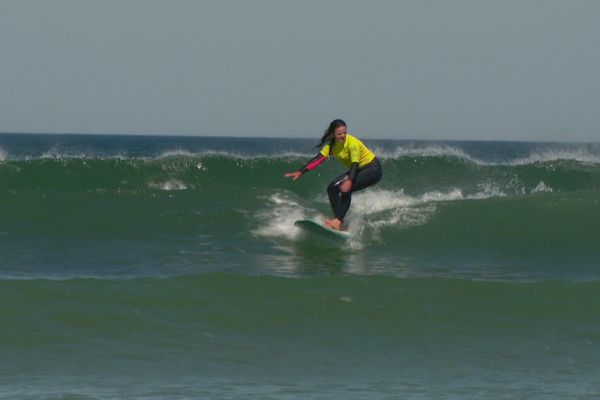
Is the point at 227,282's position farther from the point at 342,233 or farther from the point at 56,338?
the point at 342,233

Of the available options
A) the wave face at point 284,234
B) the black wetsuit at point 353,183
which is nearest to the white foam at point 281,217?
the wave face at point 284,234

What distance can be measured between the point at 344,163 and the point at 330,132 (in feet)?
1.75

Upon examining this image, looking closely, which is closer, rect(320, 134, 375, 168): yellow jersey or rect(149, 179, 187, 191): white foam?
rect(320, 134, 375, 168): yellow jersey

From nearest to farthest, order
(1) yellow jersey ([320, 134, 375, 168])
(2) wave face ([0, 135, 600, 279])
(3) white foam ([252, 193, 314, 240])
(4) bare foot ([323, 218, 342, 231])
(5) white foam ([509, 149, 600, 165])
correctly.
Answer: (2) wave face ([0, 135, 600, 279]) < (1) yellow jersey ([320, 134, 375, 168]) < (4) bare foot ([323, 218, 342, 231]) < (3) white foam ([252, 193, 314, 240]) < (5) white foam ([509, 149, 600, 165])

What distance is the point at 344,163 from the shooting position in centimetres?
1255

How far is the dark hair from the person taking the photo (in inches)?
476

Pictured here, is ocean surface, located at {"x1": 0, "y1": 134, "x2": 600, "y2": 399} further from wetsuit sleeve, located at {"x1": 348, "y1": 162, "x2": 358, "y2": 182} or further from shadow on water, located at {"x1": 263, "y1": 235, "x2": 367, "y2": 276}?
wetsuit sleeve, located at {"x1": 348, "y1": 162, "x2": 358, "y2": 182}

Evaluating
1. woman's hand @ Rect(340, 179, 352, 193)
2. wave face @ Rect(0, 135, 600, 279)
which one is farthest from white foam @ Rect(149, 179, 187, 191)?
woman's hand @ Rect(340, 179, 352, 193)

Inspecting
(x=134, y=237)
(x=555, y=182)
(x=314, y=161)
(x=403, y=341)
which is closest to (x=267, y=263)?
(x=314, y=161)

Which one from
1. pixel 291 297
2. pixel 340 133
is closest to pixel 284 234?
pixel 340 133

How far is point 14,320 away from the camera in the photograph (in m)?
8.50

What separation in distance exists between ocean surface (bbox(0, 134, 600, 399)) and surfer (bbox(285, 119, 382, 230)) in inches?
22.4

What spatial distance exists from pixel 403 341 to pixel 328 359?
0.88 m

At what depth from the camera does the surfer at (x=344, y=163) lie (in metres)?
12.2
